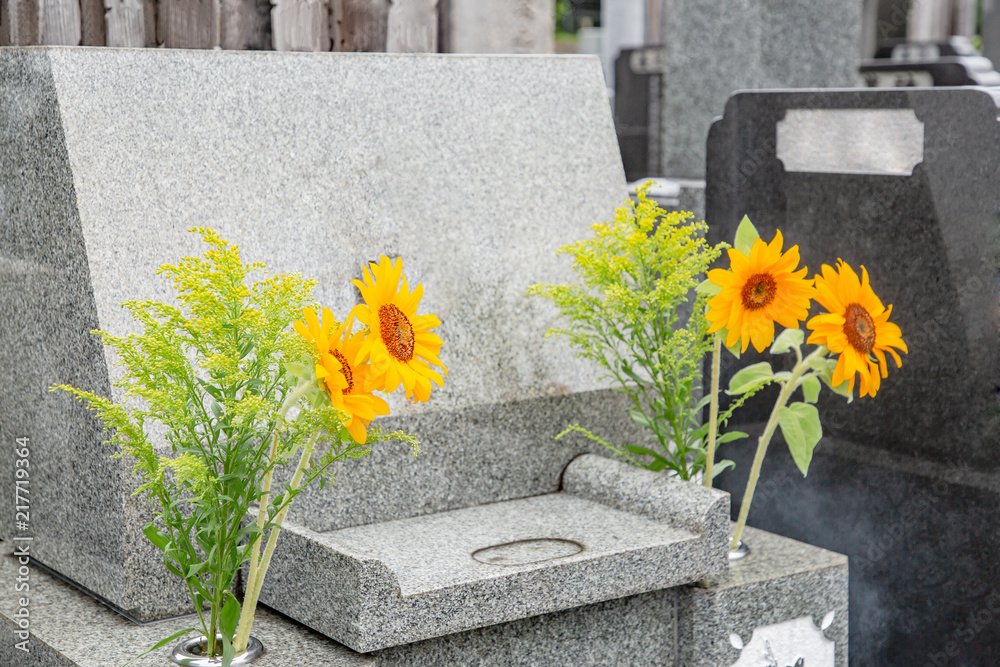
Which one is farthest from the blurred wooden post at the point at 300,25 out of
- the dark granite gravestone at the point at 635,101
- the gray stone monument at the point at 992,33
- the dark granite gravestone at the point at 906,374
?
the gray stone monument at the point at 992,33

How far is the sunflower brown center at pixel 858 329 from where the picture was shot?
218cm

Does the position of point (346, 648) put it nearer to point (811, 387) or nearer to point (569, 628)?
point (569, 628)

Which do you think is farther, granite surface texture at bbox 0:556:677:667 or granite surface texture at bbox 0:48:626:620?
granite surface texture at bbox 0:48:626:620

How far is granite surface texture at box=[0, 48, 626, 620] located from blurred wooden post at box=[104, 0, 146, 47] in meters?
0.30

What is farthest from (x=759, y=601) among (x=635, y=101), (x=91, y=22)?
(x=635, y=101)

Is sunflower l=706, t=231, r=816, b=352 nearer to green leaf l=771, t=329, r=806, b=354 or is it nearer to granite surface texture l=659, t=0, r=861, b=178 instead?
green leaf l=771, t=329, r=806, b=354

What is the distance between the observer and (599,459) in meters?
2.75

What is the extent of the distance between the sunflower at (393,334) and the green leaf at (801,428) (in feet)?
2.95

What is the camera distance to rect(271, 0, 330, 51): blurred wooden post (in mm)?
2959

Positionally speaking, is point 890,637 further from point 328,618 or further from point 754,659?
point 328,618

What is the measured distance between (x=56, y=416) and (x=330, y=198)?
0.78 m

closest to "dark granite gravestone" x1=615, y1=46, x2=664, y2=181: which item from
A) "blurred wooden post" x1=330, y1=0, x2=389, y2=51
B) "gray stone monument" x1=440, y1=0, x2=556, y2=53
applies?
"gray stone monument" x1=440, y1=0, x2=556, y2=53

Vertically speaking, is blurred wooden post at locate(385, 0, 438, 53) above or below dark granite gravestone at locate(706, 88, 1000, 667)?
above

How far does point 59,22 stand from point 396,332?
1.46 metres
